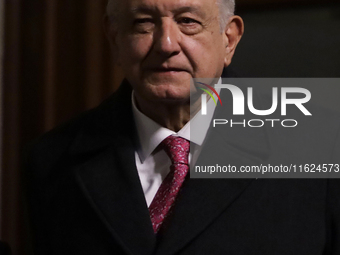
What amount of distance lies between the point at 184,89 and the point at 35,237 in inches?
23.6

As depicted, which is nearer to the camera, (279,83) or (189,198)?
(189,198)

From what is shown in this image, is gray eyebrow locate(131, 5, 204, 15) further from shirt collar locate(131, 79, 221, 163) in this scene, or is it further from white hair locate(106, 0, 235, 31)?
shirt collar locate(131, 79, 221, 163)

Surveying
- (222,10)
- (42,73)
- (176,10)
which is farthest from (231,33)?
(42,73)

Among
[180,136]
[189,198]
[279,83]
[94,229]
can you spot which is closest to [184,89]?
[180,136]

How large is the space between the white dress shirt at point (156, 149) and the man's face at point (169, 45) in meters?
0.10

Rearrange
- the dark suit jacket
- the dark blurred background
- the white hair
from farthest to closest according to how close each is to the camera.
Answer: the dark blurred background, the white hair, the dark suit jacket

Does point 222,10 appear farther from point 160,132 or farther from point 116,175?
point 116,175

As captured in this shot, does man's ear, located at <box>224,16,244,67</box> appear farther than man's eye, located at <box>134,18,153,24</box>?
Yes

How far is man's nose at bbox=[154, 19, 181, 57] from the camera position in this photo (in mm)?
828

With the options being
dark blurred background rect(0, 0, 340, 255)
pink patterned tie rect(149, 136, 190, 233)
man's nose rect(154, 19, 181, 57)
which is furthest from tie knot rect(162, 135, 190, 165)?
dark blurred background rect(0, 0, 340, 255)

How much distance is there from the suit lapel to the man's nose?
0.27m

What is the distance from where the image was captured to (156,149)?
96cm

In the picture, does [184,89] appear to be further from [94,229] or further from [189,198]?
[94,229]

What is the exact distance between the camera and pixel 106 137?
3.29 ft
